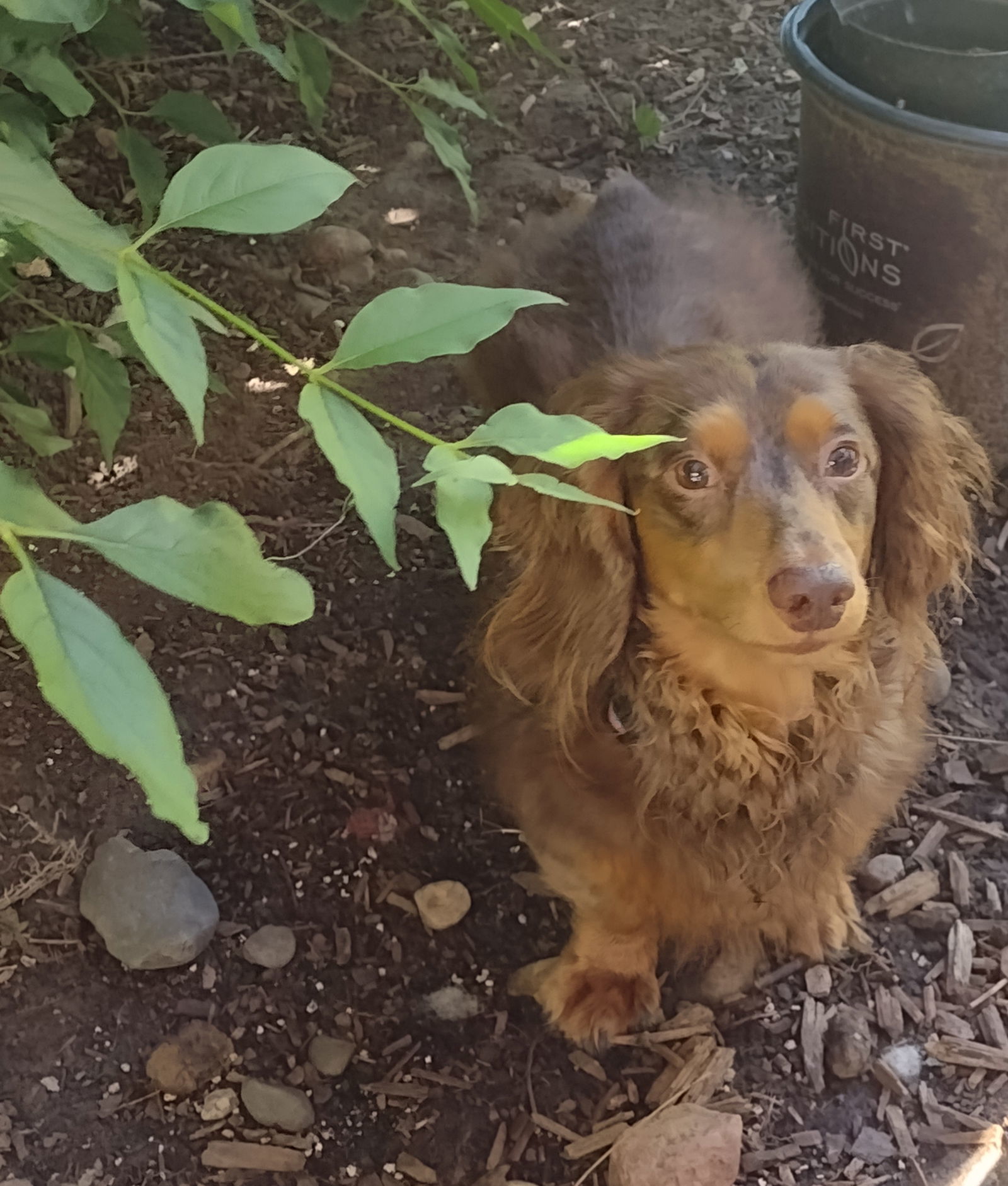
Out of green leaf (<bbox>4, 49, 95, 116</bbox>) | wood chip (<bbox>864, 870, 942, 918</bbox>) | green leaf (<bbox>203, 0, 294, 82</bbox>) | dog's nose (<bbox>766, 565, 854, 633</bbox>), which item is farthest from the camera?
wood chip (<bbox>864, 870, 942, 918</bbox>)

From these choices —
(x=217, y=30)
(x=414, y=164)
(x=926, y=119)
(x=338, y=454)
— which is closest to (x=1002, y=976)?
(x=926, y=119)

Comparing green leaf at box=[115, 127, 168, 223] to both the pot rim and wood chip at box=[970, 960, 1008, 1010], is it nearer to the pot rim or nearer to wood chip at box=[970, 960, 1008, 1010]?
the pot rim

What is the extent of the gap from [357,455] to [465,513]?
0.08m

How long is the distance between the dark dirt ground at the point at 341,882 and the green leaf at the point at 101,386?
0.53 m

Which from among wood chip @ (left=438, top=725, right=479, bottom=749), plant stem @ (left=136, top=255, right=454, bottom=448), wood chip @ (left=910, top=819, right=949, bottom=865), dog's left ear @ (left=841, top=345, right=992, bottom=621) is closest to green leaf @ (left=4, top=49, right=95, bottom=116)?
plant stem @ (left=136, top=255, right=454, bottom=448)

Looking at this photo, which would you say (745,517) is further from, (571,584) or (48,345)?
(48,345)

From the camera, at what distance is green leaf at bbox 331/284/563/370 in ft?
2.15

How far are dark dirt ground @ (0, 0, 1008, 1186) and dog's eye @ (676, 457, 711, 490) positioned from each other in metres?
0.86

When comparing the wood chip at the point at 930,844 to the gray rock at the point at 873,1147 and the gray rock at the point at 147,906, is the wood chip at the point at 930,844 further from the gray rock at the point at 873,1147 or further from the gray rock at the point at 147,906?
the gray rock at the point at 147,906

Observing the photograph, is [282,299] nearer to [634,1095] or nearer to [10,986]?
[10,986]

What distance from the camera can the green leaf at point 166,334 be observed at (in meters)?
0.64

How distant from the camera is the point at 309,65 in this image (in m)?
1.85

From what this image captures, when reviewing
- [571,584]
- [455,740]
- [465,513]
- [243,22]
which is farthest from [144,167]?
[465,513]

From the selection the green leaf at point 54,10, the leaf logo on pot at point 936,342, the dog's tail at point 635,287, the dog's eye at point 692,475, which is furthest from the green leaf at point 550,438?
the leaf logo on pot at point 936,342
